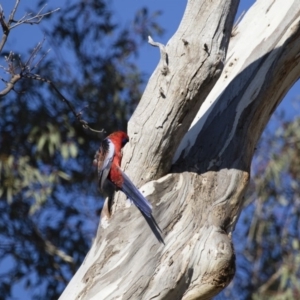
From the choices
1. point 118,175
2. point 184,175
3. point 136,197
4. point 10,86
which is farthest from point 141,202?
point 10,86

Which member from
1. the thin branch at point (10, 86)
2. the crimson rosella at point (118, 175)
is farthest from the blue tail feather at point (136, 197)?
the thin branch at point (10, 86)

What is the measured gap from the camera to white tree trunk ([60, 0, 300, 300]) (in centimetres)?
358

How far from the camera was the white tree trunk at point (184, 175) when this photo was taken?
3584mm

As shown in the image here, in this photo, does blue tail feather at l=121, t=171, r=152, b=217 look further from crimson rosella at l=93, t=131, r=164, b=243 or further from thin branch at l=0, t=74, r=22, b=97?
thin branch at l=0, t=74, r=22, b=97

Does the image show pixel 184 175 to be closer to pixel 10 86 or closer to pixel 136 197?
pixel 136 197

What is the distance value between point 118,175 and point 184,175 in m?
0.33

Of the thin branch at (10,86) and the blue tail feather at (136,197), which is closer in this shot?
the thin branch at (10,86)

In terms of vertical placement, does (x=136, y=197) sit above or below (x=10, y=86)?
below

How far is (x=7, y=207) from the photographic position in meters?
7.70

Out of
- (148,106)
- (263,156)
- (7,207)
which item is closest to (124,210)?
(148,106)

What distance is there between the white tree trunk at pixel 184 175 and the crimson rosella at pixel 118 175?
0.15 feet

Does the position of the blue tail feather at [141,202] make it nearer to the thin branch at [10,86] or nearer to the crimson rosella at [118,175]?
the crimson rosella at [118,175]

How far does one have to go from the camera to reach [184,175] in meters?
3.84

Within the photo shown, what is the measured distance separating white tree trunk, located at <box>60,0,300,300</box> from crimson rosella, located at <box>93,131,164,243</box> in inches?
1.8
